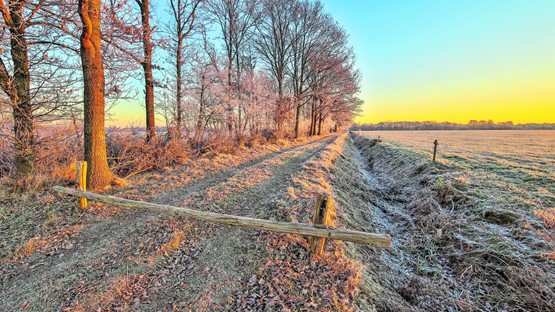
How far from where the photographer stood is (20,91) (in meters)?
6.27

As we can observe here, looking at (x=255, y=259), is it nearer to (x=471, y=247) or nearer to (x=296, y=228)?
(x=296, y=228)

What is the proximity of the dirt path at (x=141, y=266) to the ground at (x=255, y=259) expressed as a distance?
19mm

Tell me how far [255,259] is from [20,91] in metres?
8.10

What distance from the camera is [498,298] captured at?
148 inches

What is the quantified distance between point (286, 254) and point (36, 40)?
919 cm

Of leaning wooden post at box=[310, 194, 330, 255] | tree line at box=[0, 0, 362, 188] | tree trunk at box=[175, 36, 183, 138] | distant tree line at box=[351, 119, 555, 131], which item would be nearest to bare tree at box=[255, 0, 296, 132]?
tree line at box=[0, 0, 362, 188]

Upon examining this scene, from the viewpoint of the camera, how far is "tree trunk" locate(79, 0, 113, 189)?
6.13m

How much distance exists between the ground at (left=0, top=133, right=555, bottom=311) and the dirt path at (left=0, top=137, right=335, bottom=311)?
0.06ft

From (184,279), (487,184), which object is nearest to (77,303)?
(184,279)

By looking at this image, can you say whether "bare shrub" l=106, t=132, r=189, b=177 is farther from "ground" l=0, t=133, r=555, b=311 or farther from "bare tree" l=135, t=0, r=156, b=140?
"ground" l=0, t=133, r=555, b=311

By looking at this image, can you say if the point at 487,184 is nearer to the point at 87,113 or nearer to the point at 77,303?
the point at 77,303

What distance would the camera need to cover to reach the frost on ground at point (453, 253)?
3736 mm

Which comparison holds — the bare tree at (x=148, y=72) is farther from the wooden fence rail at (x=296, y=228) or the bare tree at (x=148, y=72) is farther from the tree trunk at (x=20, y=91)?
the wooden fence rail at (x=296, y=228)

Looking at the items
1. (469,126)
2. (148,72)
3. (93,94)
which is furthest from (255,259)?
(469,126)
